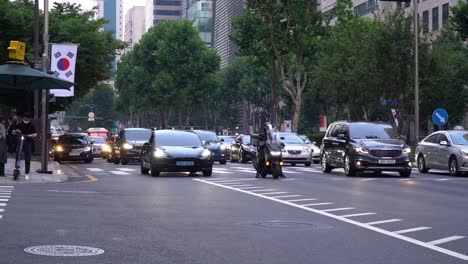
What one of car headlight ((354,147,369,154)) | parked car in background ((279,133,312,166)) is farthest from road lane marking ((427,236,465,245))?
parked car in background ((279,133,312,166))

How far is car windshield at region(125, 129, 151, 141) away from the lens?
4019cm

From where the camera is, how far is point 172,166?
25.9 m

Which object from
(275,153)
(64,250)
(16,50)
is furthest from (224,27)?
(64,250)

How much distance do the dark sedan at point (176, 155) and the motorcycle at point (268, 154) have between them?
1.50m

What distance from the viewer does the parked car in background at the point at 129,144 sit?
39312 mm

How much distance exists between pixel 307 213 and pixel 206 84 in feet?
252

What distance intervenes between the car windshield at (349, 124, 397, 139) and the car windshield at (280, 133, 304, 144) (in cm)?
1008

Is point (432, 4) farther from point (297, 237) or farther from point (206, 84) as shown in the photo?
point (297, 237)

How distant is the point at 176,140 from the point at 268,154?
10.4ft

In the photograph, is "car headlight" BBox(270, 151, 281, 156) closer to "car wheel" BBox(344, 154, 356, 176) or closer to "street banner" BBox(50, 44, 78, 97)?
"car wheel" BBox(344, 154, 356, 176)

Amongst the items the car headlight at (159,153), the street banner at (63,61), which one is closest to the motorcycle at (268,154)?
the car headlight at (159,153)

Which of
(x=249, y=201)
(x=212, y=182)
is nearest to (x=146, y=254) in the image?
(x=249, y=201)

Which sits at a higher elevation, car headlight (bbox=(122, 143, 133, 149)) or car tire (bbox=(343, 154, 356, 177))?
car headlight (bbox=(122, 143, 133, 149))

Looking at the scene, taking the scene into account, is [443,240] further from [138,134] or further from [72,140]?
[72,140]
